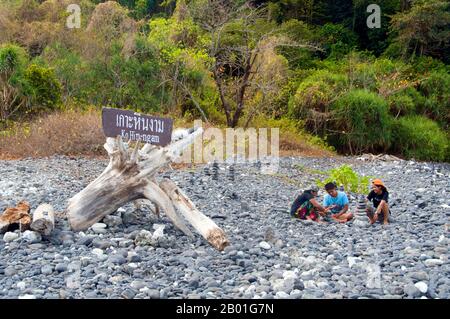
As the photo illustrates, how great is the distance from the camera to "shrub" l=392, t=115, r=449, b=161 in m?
19.1

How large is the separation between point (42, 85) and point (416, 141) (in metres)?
11.7

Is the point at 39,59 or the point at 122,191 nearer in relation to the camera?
the point at 122,191

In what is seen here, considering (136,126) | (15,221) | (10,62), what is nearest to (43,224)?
(15,221)

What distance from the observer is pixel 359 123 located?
18172 mm

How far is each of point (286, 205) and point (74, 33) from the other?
11606 millimetres

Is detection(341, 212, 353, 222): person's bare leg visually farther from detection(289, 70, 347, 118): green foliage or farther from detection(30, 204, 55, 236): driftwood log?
detection(289, 70, 347, 118): green foliage

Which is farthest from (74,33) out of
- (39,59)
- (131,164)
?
(131,164)

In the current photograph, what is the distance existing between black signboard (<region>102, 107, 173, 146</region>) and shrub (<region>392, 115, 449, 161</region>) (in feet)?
47.6
